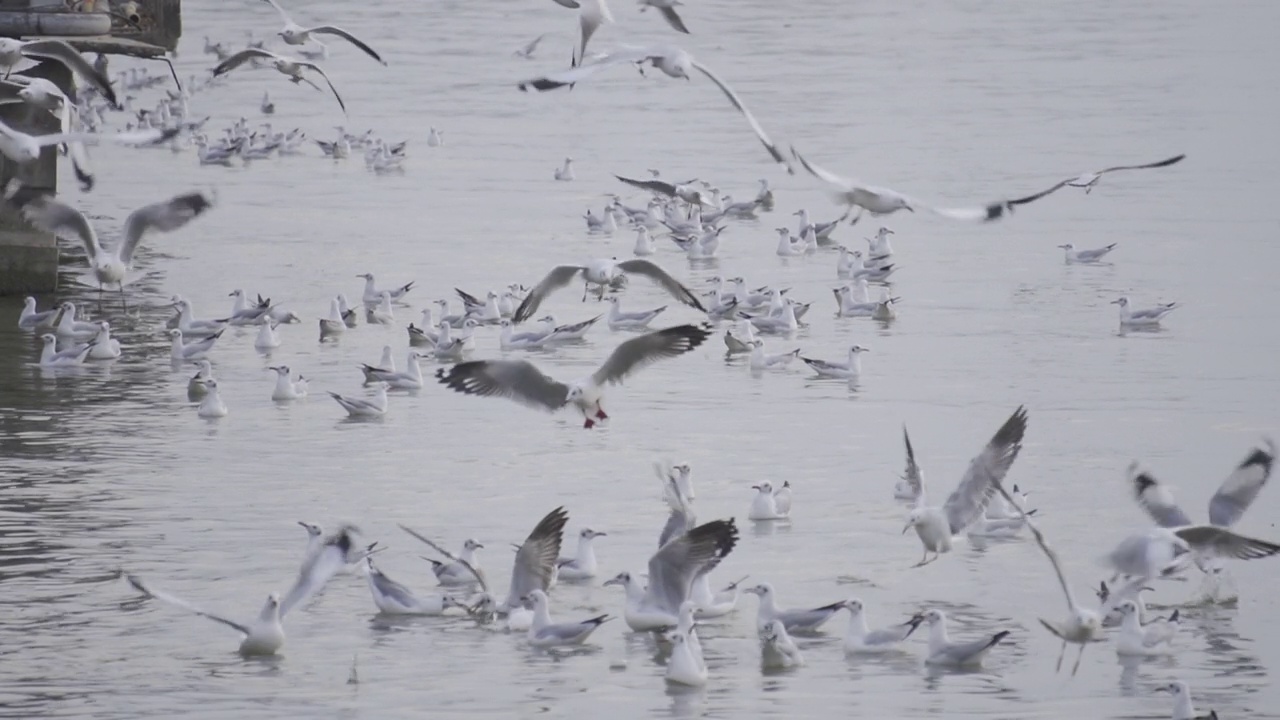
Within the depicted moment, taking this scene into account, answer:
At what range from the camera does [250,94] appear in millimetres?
41219

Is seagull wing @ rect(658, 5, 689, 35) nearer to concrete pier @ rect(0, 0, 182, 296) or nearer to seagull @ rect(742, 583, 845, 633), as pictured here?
seagull @ rect(742, 583, 845, 633)

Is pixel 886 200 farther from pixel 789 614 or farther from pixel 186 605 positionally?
pixel 186 605

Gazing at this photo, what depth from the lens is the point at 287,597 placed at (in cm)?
1005

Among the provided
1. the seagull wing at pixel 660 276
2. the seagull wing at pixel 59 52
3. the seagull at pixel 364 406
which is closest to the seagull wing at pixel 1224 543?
the seagull wing at pixel 660 276

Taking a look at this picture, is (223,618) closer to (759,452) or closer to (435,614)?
(435,614)

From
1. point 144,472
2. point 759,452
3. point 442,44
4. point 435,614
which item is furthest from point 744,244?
point 442,44

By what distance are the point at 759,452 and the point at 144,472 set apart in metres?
3.74

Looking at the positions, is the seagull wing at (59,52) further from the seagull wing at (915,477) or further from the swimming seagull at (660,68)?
the seagull wing at (915,477)

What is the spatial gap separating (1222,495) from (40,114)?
1069 centimetres

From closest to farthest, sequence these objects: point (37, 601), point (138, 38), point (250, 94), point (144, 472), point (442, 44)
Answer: point (37, 601), point (144, 472), point (138, 38), point (250, 94), point (442, 44)

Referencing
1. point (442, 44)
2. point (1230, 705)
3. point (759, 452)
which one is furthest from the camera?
point (442, 44)

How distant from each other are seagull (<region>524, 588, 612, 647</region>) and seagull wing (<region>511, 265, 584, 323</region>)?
2597 mm

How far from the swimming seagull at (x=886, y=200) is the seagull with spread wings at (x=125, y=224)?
5.96 m

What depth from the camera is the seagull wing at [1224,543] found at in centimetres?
1017
